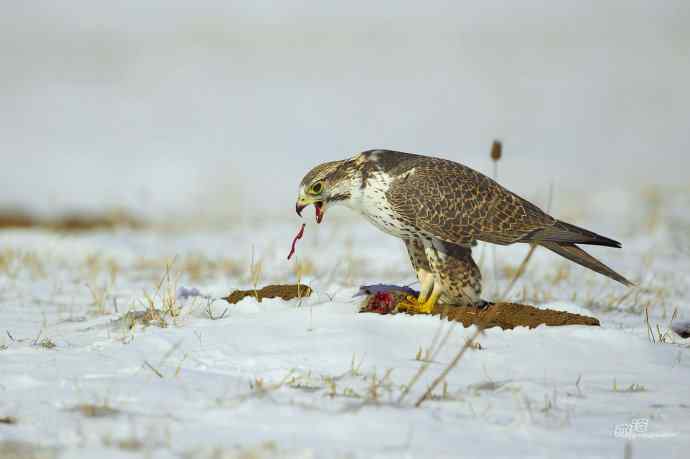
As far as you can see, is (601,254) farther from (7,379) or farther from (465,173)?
(7,379)

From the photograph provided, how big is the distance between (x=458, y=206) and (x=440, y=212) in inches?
5.2

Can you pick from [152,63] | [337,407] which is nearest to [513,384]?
[337,407]

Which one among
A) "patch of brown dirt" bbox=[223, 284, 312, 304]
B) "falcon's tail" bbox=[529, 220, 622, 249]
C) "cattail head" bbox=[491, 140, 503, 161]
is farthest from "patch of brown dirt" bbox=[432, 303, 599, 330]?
"cattail head" bbox=[491, 140, 503, 161]

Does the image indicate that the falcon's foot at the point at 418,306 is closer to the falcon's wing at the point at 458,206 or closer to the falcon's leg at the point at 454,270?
the falcon's leg at the point at 454,270

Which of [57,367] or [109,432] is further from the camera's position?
[57,367]

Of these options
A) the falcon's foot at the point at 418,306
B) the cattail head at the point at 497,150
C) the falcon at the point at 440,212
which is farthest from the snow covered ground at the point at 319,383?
the cattail head at the point at 497,150

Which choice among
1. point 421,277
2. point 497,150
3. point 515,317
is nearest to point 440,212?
point 421,277

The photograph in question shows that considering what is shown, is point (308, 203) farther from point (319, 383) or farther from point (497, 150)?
point (319, 383)

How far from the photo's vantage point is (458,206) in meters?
4.36

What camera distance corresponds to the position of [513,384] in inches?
126

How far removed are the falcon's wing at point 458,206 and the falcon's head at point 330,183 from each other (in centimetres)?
24

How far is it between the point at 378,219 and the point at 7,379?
2.06 metres

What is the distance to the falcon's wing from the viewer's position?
4270 millimetres

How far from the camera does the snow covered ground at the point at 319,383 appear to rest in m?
2.49
